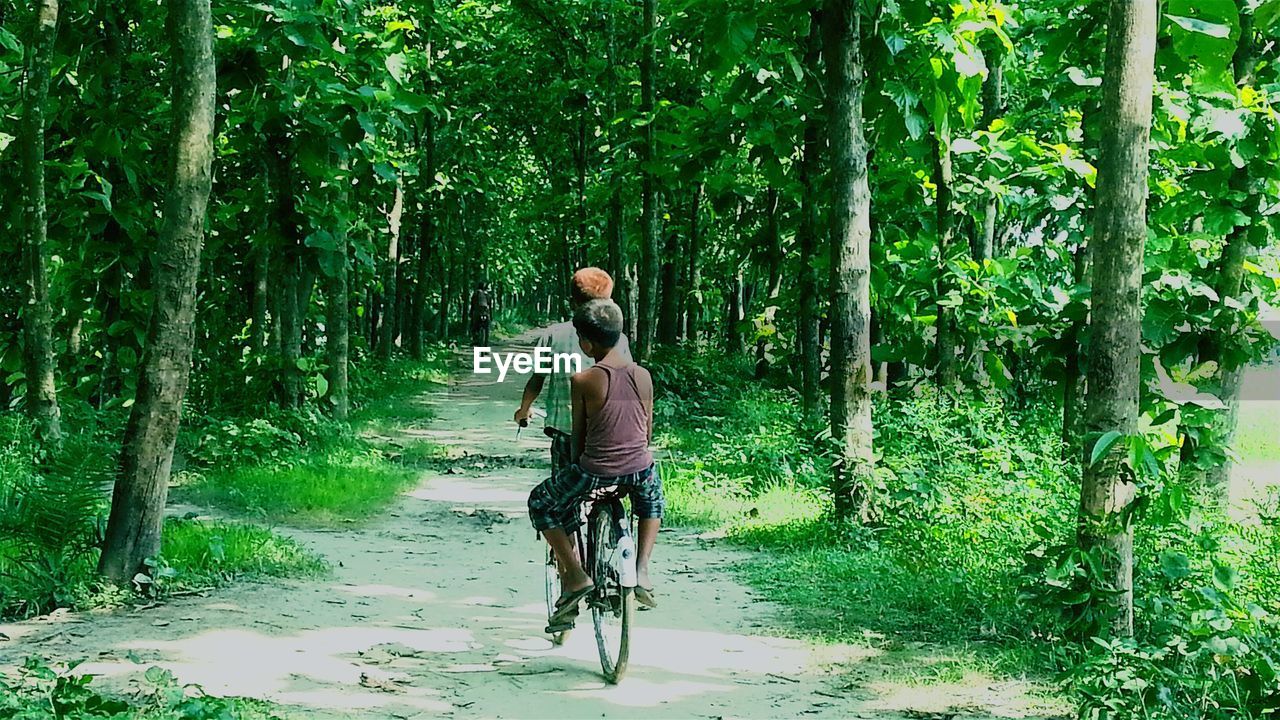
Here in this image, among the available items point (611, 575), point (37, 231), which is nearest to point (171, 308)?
point (611, 575)

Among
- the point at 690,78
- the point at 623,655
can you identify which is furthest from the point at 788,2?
the point at 690,78

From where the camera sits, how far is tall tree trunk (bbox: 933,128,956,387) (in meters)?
12.3

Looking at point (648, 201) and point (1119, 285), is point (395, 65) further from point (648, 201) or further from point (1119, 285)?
point (648, 201)

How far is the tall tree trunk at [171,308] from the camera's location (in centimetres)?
772

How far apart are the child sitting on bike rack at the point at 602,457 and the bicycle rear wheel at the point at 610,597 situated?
0.28 ft

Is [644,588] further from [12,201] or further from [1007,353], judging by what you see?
[12,201]

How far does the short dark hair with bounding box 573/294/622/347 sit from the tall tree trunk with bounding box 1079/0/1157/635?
8.00 ft

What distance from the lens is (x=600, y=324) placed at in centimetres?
654

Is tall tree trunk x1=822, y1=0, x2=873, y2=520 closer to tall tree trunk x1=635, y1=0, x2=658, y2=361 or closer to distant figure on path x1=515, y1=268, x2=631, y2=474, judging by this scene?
distant figure on path x1=515, y1=268, x2=631, y2=474

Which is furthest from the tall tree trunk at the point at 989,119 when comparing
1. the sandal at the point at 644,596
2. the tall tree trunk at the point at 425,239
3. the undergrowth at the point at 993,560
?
the tall tree trunk at the point at 425,239

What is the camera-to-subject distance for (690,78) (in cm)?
2077

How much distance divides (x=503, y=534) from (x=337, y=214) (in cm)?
406

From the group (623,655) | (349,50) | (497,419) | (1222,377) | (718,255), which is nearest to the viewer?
(623,655)

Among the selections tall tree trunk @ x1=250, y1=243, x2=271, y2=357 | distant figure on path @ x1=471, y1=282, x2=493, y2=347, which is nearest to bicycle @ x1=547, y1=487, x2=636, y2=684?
tall tree trunk @ x1=250, y1=243, x2=271, y2=357
